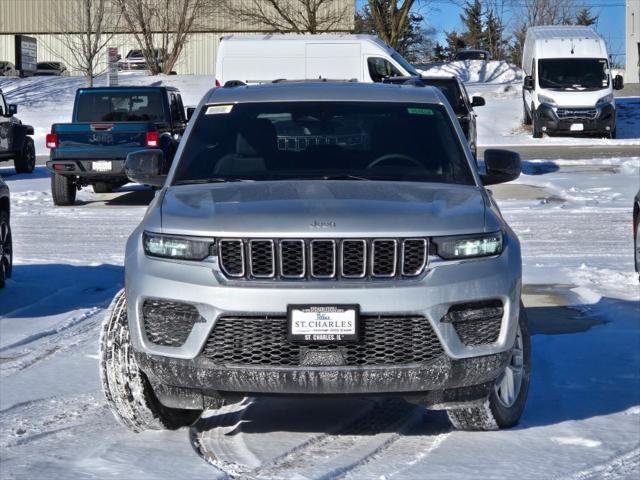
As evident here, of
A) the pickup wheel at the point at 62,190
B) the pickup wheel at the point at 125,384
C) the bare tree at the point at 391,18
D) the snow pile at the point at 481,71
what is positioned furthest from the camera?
the snow pile at the point at 481,71

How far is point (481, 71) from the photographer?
164ft

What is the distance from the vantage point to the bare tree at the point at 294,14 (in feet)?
143

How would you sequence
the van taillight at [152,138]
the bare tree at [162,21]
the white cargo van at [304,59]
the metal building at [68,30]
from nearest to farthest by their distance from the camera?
the van taillight at [152,138] < the white cargo van at [304,59] < the bare tree at [162,21] < the metal building at [68,30]

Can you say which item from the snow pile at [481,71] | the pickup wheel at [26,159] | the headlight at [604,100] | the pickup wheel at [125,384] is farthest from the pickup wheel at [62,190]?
the snow pile at [481,71]

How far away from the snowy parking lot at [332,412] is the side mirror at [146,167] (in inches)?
49.0

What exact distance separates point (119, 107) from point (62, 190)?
180cm

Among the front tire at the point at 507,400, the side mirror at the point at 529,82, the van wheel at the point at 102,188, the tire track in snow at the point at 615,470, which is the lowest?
the van wheel at the point at 102,188

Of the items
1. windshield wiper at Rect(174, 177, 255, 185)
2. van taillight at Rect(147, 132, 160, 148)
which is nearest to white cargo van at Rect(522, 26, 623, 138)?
van taillight at Rect(147, 132, 160, 148)

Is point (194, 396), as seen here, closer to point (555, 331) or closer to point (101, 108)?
point (555, 331)

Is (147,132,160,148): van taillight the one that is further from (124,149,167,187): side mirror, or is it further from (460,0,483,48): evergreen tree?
(460,0,483,48): evergreen tree

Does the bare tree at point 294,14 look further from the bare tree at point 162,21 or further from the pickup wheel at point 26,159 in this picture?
the pickup wheel at point 26,159

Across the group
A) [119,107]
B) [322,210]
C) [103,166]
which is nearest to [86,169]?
[103,166]

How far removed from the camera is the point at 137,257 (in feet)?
18.0

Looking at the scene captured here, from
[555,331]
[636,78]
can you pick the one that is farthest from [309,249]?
[636,78]
